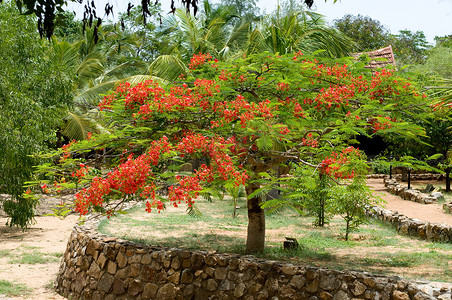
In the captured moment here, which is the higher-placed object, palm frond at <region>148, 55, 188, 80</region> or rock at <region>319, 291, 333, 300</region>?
palm frond at <region>148, 55, 188, 80</region>

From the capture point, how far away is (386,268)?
762 cm

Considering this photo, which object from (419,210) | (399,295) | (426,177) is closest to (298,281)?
(399,295)

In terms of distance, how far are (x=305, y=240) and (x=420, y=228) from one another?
8.21ft

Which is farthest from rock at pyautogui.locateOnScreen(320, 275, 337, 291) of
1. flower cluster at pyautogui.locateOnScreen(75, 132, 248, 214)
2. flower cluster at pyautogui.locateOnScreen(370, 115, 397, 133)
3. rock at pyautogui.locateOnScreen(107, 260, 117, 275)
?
rock at pyautogui.locateOnScreen(107, 260, 117, 275)

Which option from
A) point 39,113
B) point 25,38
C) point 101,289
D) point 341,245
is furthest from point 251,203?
point 25,38

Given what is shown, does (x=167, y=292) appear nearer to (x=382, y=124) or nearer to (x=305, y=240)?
(x=305, y=240)

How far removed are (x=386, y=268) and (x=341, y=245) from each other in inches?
79.7

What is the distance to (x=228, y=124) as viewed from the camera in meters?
7.53

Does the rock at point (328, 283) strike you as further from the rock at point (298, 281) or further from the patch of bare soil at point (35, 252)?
the patch of bare soil at point (35, 252)

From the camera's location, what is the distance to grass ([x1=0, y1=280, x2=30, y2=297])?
8172 millimetres

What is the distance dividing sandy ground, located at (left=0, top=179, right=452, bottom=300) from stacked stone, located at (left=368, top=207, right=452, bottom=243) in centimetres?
92

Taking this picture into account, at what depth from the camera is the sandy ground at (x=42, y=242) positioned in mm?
9023

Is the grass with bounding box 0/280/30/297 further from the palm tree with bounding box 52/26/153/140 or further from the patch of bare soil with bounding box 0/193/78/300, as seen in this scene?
the palm tree with bounding box 52/26/153/140

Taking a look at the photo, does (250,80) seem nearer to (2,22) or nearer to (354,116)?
(354,116)
